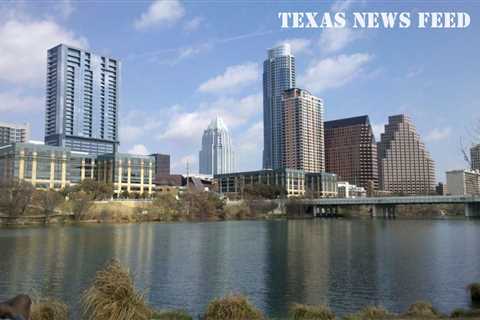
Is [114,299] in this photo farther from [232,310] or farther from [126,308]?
[232,310]

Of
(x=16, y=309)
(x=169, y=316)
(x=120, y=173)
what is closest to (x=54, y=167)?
(x=120, y=173)

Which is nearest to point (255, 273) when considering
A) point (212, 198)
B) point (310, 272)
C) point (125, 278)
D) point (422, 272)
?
point (310, 272)

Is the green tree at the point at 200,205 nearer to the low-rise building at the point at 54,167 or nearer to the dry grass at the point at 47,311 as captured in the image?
the low-rise building at the point at 54,167

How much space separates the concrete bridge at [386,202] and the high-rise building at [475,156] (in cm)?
13867

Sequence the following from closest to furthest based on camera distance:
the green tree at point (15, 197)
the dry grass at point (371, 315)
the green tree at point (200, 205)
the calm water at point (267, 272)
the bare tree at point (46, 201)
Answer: the dry grass at point (371, 315), the calm water at point (267, 272), the green tree at point (15, 197), the bare tree at point (46, 201), the green tree at point (200, 205)

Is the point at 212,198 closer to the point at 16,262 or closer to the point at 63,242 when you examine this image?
the point at 63,242

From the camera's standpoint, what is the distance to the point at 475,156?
21312 mm

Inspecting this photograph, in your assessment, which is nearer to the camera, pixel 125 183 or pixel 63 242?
pixel 63 242

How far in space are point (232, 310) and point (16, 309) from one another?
1225cm

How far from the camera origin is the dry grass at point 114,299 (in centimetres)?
1388

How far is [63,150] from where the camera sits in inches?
7175

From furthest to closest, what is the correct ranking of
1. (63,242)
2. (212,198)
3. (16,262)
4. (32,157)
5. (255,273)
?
(32,157), (212,198), (63,242), (16,262), (255,273)

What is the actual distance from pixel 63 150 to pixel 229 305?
180m

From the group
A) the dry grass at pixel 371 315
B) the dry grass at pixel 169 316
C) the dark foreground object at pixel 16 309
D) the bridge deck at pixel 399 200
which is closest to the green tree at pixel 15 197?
the bridge deck at pixel 399 200
